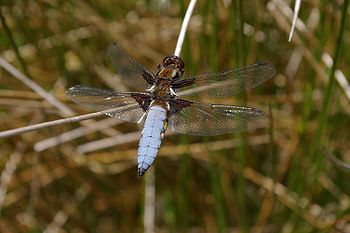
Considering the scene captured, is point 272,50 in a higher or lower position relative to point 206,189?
higher

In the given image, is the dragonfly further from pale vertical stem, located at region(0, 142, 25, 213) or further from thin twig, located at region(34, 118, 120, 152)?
pale vertical stem, located at region(0, 142, 25, 213)

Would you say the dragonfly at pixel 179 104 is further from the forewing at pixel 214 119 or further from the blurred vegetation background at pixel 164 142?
the blurred vegetation background at pixel 164 142

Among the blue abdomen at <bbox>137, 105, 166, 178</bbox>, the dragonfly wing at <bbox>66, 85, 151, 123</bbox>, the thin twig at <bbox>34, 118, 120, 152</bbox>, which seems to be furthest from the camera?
the thin twig at <bbox>34, 118, 120, 152</bbox>

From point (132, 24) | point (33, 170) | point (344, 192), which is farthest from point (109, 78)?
point (344, 192)

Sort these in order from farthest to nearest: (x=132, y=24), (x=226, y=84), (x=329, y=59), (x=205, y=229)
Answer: (x=132, y=24) < (x=205, y=229) < (x=329, y=59) < (x=226, y=84)

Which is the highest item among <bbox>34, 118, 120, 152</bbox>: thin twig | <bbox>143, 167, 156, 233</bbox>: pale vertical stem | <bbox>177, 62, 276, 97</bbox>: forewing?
<bbox>34, 118, 120, 152</bbox>: thin twig

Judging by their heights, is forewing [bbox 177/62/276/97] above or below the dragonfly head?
below

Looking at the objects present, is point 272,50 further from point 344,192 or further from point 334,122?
point 344,192

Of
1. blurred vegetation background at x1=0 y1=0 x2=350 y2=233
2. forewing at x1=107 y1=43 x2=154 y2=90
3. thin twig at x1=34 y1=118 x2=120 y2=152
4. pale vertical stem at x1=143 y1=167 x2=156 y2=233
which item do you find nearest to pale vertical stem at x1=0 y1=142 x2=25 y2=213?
blurred vegetation background at x1=0 y1=0 x2=350 y2=233
